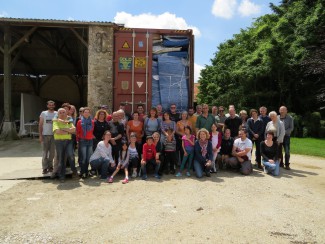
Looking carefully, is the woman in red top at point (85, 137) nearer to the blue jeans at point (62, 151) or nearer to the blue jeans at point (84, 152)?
the blue jeans at point (84, 152)

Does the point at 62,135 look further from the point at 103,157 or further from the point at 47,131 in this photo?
the point at 103,157

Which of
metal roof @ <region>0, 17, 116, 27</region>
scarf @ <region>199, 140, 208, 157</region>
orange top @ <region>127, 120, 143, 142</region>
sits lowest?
scarf @ <region>199, 140, 208, 157</region>

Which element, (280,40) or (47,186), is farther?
(280,40)

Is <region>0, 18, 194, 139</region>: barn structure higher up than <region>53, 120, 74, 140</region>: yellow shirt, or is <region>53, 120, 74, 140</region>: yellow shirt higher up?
<region>0, 18, 194, 139</region>: barn structure

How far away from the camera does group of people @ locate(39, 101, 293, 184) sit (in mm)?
6586

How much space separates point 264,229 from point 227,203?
109 centimetres

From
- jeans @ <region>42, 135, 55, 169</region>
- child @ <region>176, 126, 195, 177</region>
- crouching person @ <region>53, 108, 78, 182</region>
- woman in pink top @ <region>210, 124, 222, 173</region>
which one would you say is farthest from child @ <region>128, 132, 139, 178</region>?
woman in pink top @ <region>210, 124, 222, 173</region>

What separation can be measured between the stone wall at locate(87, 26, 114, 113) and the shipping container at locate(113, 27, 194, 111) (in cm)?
80

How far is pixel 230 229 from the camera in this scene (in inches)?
156

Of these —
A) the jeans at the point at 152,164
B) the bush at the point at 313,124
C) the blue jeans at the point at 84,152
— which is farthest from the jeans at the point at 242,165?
the bush at the point at 313,124

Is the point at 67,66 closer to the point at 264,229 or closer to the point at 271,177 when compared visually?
the point at 271,177

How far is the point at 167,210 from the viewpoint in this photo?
467 cm

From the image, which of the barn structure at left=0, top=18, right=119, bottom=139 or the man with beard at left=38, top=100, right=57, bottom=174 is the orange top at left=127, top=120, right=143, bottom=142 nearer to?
the man with beard at left=38, top=100, right=57, bottom=174

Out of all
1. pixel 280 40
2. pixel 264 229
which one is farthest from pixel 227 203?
pixel 280 40
